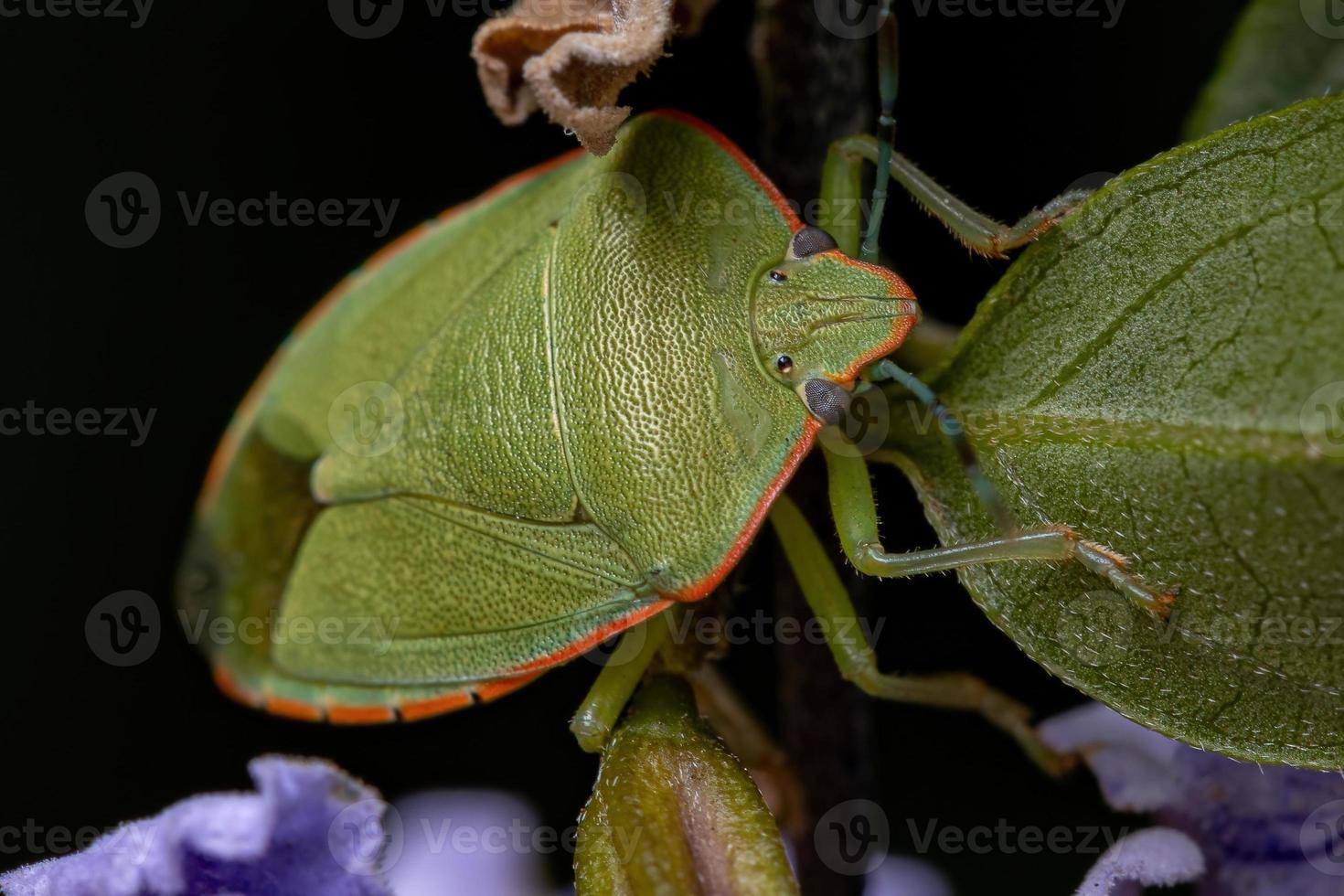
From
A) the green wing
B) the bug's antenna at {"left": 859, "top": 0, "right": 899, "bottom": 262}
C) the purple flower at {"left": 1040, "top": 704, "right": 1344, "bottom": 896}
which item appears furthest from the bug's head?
the purple flower at {"left": 1040, "top": 704, "right": 1344, "bottom": 896}

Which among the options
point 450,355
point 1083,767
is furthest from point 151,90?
A: point 1083,767

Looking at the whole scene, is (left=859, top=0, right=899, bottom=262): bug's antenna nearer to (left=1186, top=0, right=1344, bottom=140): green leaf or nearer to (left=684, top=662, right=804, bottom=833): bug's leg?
(left=1186, top=0, right=1344, bottom=140): green leaf

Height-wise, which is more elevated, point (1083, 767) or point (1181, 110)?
point (1181, 110)

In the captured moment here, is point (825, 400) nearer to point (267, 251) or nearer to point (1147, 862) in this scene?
point (1147, 862)

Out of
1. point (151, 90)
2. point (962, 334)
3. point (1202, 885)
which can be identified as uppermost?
point (151, 90)

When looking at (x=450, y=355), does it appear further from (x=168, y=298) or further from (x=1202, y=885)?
(x=168, y=298)

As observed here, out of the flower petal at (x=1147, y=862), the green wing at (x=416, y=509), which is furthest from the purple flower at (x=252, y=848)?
the flower petal at (x=1147, y=862)

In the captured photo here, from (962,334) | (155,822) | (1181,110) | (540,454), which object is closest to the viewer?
(155,822)
